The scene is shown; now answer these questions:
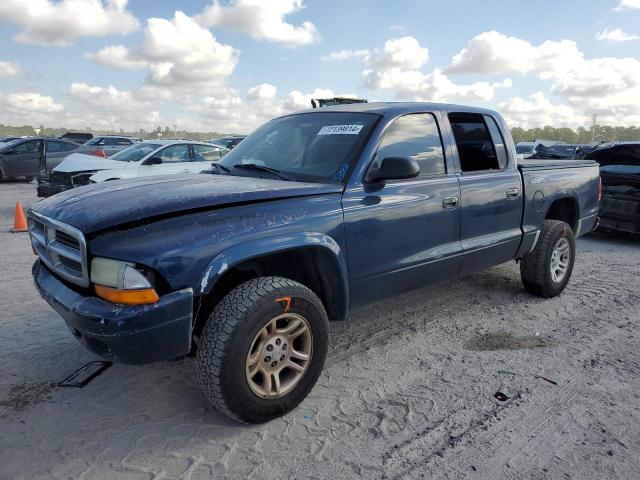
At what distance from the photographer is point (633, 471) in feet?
7.88

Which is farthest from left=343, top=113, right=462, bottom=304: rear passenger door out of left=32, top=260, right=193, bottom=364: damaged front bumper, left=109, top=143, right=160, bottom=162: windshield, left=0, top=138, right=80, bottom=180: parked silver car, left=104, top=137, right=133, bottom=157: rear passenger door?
left=104, top=137, right=133, bottom=157: rear passenger door

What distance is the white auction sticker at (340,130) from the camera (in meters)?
3.45

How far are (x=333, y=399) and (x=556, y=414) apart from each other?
4.35 feet

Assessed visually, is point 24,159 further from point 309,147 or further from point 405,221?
point 405,221

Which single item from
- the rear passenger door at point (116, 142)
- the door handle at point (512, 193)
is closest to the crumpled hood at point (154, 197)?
the door handle at point (512, 193)

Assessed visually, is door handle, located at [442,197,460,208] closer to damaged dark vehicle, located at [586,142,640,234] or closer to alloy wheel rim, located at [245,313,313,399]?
alloy wheel rim, located at [245,313,313,399]

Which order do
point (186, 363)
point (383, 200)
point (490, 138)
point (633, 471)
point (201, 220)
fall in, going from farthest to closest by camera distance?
point (490, 138) < point (186, 363) < point (383, 200) < point (201, 220) < point (633, 471)

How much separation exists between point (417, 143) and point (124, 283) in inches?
91.6

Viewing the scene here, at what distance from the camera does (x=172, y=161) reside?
34.9ft

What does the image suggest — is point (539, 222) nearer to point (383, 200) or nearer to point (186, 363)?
point (383, 200)

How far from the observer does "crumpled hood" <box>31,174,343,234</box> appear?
254 centimetres

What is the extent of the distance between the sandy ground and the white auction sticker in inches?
64.4

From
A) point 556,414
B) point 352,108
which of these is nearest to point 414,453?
point 556,414

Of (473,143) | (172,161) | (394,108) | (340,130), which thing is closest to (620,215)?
(473,143)
